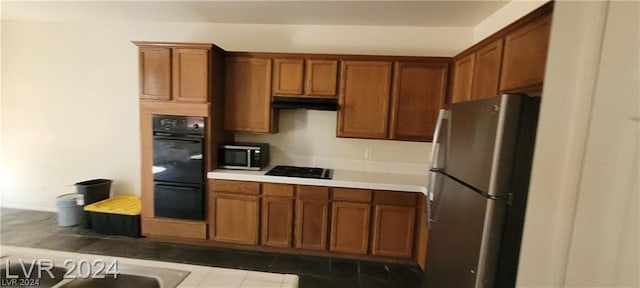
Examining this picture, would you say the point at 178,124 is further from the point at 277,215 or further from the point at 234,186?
the point at 277,215

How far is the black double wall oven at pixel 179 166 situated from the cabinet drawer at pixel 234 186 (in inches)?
5.3

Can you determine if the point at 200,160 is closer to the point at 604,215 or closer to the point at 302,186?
the point at 302,186

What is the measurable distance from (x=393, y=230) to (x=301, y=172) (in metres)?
1.14

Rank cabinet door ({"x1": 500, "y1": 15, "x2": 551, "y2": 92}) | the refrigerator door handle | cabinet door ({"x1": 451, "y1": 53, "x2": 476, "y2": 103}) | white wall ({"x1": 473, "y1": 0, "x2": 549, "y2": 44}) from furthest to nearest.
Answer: cabinet door ({"x1": 451, "y1": 53, "x2": 476, "y2": 103}), white wall ({"x1": 473, "y1": 0, "x2": 549, "y2": 44}), the refrigerator door handle, cabinet door ({"x1": 500, "y1": 15, "x2": 551, "y2": 92})

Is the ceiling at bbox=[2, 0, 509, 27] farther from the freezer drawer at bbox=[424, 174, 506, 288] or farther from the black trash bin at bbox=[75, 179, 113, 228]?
the black trash bin at bbox=[75, 179, 113, 228]

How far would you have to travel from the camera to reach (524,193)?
1.27 metres

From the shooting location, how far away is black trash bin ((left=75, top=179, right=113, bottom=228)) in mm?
3361

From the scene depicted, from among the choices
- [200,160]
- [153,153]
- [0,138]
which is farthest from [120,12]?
[0,138]

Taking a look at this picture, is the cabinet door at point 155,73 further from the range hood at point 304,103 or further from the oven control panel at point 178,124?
the range hood at point 304,103

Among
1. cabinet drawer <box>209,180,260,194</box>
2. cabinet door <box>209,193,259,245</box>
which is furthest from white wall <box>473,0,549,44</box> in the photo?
cabinet door <box>209,193,259,245</box>

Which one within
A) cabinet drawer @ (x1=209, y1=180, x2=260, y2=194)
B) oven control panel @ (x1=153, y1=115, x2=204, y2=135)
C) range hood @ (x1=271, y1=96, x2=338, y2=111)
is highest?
range hood @ (x1=271, y1=96, x2=338, y2=111)

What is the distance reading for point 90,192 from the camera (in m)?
3.40

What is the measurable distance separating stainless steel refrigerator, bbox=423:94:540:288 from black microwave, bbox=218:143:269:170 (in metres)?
2.09

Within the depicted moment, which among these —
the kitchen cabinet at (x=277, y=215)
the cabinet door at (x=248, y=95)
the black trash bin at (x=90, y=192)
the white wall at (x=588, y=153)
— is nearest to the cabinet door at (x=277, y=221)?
the kitchen cabinet at (x=277, y=215)
